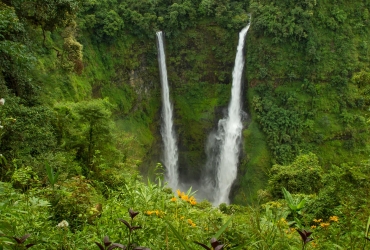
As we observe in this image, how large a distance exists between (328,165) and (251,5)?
12721 mm

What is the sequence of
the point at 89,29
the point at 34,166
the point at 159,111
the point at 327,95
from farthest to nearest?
1. the point at 159,111
2. the point at 327,95
3. the point at 89,29
4. the point at 34,166

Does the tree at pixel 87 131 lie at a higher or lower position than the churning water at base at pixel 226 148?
higher

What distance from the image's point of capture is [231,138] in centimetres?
2242

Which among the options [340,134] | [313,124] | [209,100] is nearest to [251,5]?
[209,100]

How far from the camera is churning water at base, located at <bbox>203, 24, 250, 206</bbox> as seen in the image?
71.8 feet

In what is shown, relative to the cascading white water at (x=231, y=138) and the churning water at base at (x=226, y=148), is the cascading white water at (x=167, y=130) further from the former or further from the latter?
the cascading white water at (x=231, y=138)

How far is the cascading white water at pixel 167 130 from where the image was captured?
2291 centimetres

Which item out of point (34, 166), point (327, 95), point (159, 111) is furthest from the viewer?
point (159, 111)

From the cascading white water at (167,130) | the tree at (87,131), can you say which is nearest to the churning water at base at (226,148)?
the cascading white water at (167,130)

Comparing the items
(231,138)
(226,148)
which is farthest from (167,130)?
(231,138)

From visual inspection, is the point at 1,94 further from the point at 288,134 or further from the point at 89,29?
the point at 288,134

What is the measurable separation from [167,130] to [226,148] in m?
4.89

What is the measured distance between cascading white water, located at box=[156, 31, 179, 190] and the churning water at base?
8.39ft

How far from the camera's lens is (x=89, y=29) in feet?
65.1
